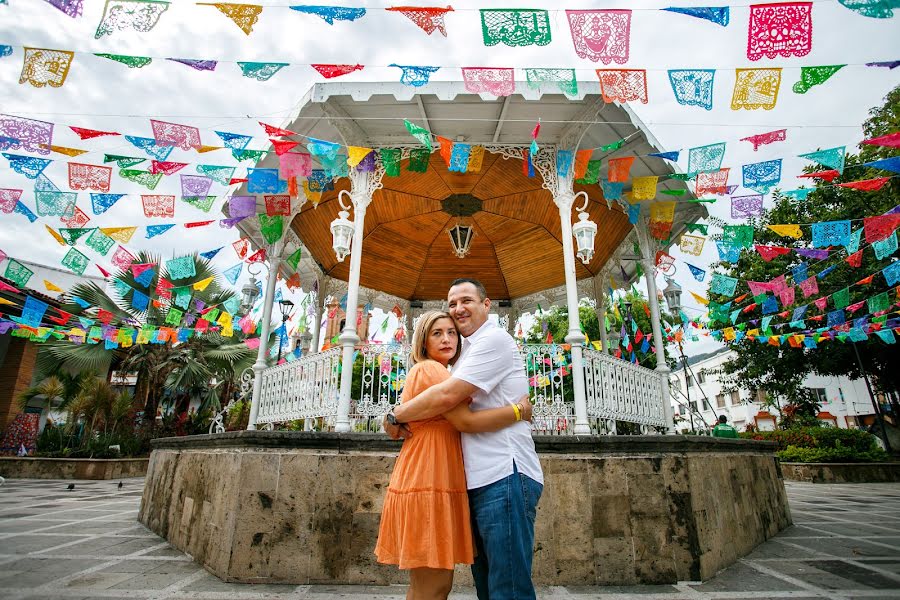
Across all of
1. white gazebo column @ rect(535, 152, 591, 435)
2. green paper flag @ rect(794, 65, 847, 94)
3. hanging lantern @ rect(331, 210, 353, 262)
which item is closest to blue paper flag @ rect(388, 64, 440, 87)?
hanging lantern @ rect(331, 210, 353, 262)

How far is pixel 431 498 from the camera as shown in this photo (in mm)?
1526

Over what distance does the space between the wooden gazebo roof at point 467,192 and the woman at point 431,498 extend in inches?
179

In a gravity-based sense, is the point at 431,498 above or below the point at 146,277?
below

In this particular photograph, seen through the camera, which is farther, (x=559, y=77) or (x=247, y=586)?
(x=559, y=77)

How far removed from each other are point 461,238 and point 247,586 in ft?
20.2

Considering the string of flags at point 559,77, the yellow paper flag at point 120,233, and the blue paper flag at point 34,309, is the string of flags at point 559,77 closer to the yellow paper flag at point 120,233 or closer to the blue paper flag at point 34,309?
the yellow paper flag at point 120,233

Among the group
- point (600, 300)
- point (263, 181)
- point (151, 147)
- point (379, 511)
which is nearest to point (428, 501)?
point (379, 511)

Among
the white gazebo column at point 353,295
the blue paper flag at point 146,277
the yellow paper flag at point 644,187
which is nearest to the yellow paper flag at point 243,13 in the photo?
the white gazebo column at point 353,295

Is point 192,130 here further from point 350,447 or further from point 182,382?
point 182,382

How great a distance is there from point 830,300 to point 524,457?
1700cm


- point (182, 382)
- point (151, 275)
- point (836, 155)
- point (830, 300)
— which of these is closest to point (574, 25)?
point (836, 155)

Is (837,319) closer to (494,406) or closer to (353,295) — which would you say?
(353,295)

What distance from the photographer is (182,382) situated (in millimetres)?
15086

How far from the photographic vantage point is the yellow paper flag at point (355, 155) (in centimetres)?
561
